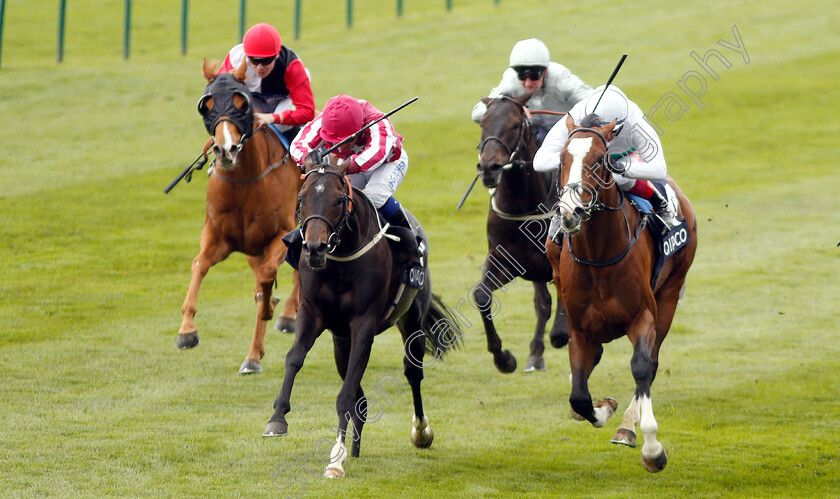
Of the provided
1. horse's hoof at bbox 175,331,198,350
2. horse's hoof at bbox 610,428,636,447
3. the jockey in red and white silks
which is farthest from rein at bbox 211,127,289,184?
horse's hoof at bbox 610,428,636,447

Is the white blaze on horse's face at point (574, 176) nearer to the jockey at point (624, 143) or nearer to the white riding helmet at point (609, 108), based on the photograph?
the jockey at point (624, 143)

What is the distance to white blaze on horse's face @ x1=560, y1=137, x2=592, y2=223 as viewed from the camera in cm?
541

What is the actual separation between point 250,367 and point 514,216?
261 cm

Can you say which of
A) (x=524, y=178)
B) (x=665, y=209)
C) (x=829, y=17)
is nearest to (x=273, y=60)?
(x=524, y=178)

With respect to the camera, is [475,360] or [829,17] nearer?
[475,360]

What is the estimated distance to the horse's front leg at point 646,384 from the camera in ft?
19.7

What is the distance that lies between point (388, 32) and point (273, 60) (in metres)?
20.0

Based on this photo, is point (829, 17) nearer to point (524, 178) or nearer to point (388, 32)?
point (388, 32)

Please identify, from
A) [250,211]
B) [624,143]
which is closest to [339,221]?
[624,143]

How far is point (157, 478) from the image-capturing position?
627 cm

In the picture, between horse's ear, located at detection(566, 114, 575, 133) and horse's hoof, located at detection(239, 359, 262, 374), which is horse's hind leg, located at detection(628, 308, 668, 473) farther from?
horse's hoof, located at detection(239, 359, 262, 374)

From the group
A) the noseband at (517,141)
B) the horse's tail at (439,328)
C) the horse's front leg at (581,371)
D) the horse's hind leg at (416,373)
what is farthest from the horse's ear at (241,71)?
the horse's front leg at (581,371)

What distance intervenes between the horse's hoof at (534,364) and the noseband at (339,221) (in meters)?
3.62

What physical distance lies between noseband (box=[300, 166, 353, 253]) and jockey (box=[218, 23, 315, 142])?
2.52 m
